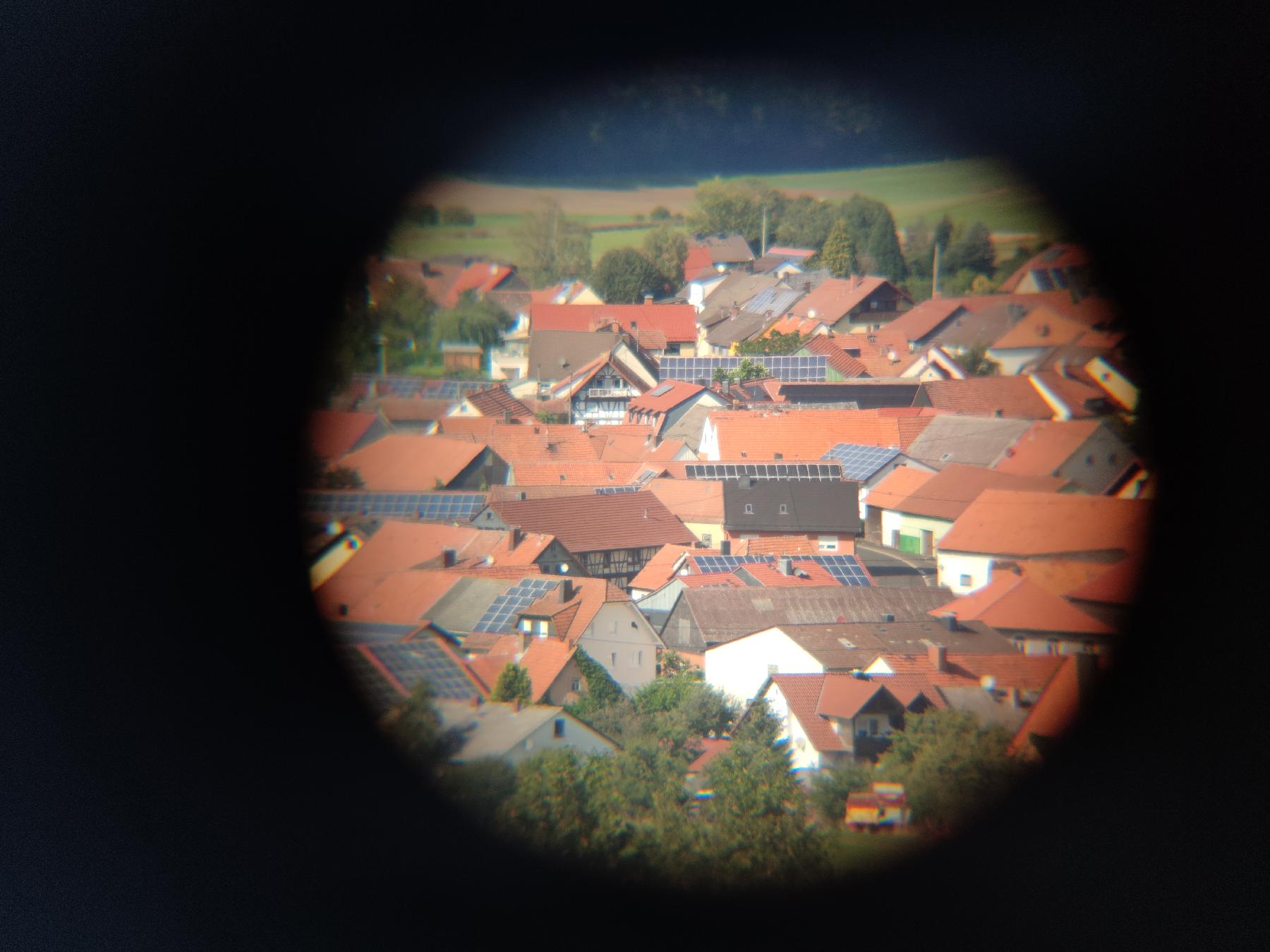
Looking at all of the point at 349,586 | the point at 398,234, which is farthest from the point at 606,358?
the point at 349,586

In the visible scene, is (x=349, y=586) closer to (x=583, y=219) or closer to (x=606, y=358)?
(x=606, y=358)

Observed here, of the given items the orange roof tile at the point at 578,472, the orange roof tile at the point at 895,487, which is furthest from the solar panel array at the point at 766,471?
the orange roof tile at the point at 578,472

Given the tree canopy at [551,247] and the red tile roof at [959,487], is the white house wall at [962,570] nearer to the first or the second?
the red tile roof at [959,487]

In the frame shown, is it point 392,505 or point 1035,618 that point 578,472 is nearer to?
point 392,505

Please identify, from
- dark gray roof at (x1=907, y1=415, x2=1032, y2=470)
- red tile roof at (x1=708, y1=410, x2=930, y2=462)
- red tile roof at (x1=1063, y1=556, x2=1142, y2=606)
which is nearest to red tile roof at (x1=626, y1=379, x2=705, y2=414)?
red tile roof at (x1=708, y1=410, x2=930, y2=462)

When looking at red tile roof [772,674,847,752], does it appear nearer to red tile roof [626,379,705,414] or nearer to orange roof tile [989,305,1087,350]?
red tile roof [626,379,705,414]

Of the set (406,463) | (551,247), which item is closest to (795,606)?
(406,463)
